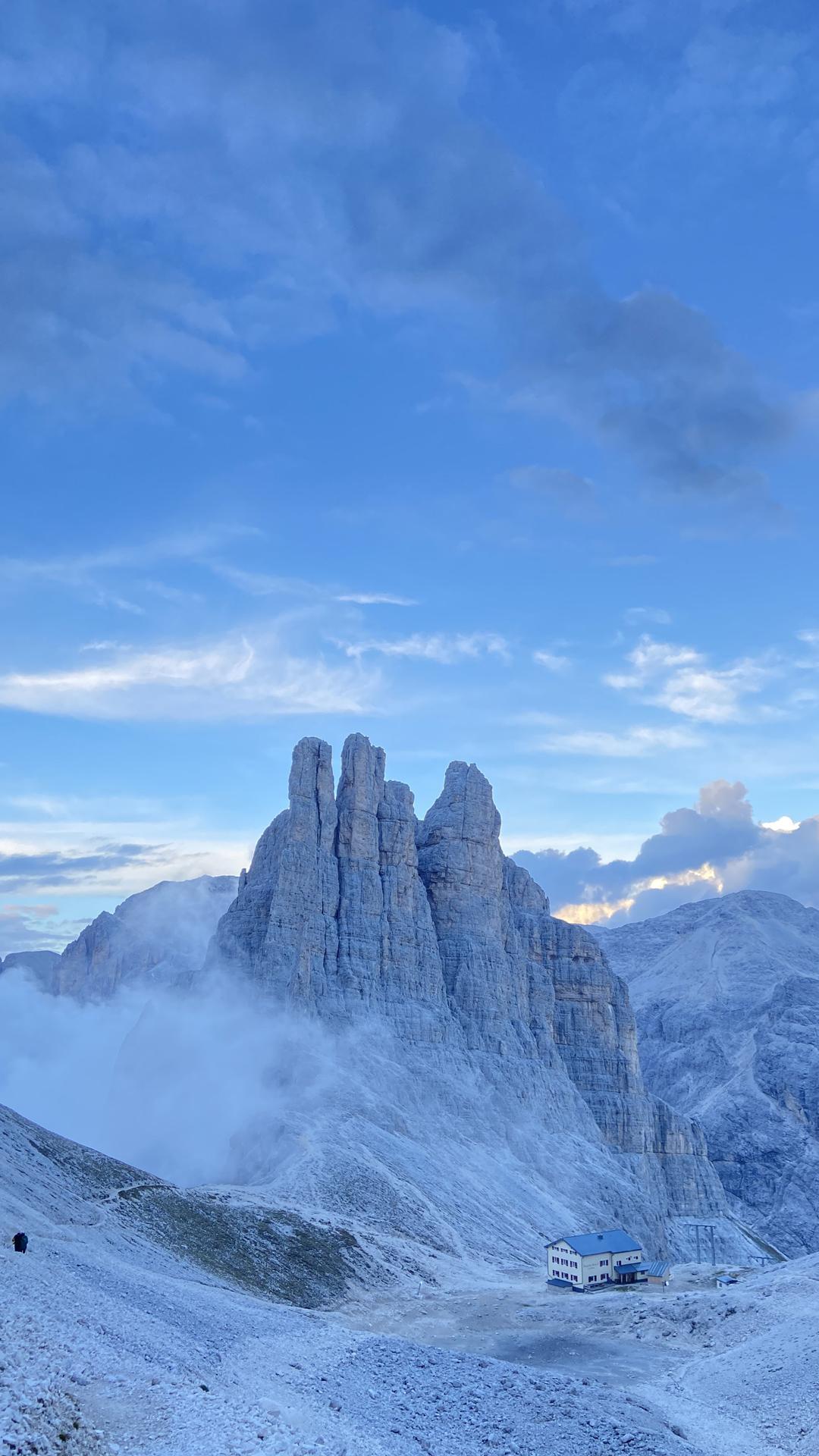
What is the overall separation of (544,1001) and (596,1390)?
112 metres

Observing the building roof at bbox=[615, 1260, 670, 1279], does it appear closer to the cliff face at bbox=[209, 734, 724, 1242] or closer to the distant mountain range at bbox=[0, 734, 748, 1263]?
the distant mountain range at bbox=[0, 734, 748, 1263]

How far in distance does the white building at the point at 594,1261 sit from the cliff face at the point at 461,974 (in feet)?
95.3

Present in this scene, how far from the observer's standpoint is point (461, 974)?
14350 centimetres

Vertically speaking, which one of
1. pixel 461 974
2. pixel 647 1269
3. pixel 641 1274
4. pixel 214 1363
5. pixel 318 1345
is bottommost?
pixel 641 1274

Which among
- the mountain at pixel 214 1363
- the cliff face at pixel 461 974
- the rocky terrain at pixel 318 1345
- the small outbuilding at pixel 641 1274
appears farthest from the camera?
the cliff face at pixel 461 974

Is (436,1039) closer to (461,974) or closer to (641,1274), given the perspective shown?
(461,974)

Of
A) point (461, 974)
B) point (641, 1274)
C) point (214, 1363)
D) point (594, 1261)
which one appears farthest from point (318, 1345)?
point (461, 974)

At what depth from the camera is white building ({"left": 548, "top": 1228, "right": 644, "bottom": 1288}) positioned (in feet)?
269

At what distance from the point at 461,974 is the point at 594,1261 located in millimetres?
61619

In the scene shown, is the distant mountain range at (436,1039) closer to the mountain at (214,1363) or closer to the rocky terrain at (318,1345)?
the rocky terrain at (318,1345)

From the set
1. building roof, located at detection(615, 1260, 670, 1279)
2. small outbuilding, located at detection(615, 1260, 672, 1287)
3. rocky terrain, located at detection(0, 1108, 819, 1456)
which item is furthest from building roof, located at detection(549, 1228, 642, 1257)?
rocky terrain, located at detection(0, 1108, 819, 1456)

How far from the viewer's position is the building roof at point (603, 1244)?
8312 centimetres

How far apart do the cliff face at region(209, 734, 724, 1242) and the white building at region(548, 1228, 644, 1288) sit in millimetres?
29033

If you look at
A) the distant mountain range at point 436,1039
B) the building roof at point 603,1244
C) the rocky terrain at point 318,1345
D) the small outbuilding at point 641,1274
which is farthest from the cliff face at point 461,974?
the rocky terrain at point 318,1345
